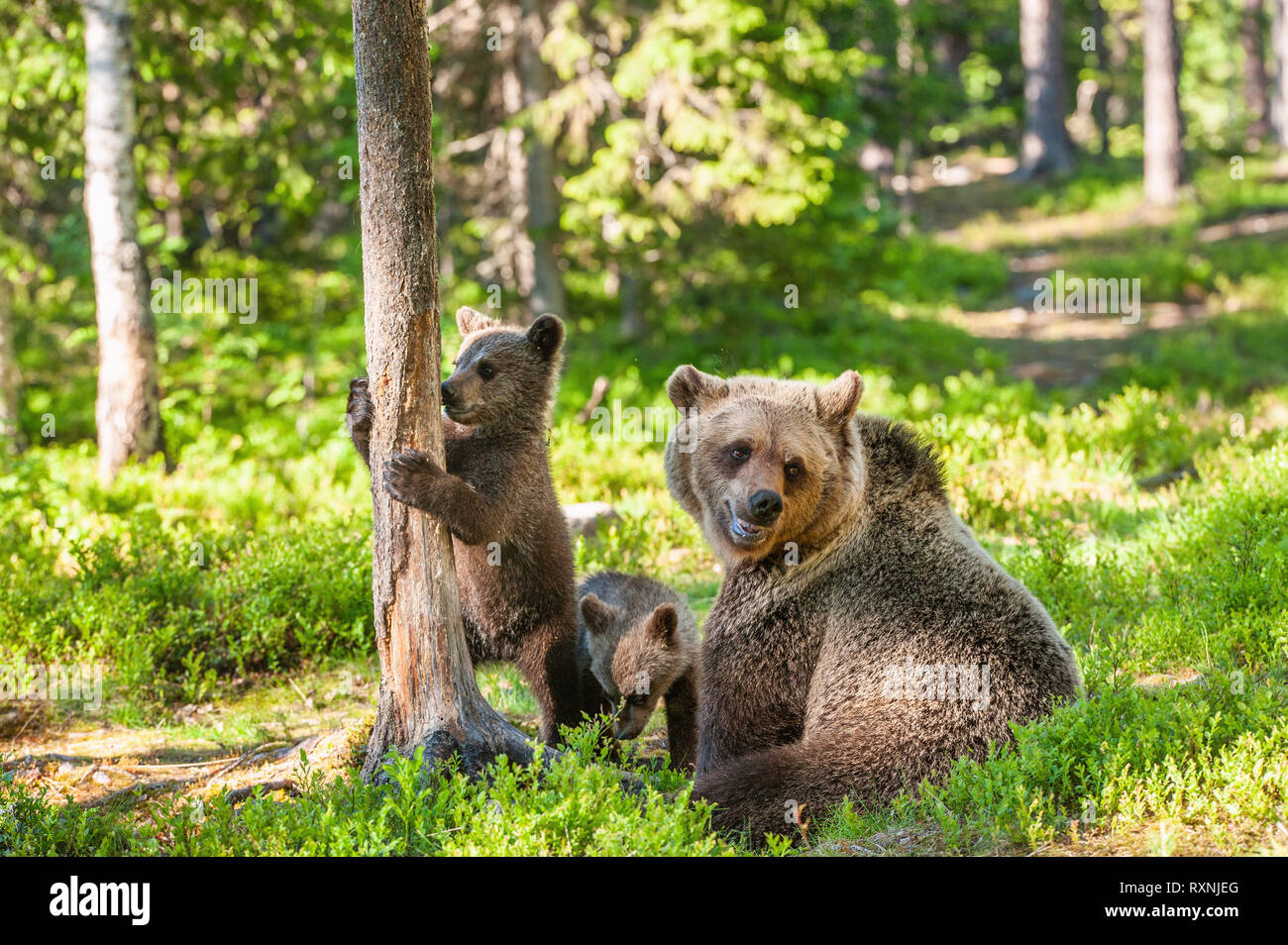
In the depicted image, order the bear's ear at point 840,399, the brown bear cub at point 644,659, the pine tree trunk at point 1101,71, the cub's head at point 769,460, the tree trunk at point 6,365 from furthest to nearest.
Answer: the pine tree trunk at point 1101,71 → the tree trunk at point 6,365 → the brown bear cub at point 644,659 → the bear's ear at point 840,399 → the cub's head at point 769,460

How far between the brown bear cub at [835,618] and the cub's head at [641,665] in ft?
2.80

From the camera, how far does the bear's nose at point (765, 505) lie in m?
5.09

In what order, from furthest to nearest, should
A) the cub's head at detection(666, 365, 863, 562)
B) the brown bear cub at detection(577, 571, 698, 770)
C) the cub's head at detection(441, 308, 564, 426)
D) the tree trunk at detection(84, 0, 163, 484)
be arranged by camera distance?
the tree trunk at detection(84, 0, 163, 484) → the brown bear cub at detection(577, 571, 698, 770) → the cub's head at detection(441, 308, 564, 426) → the cub's head at detection(666, 365, 863, 562)

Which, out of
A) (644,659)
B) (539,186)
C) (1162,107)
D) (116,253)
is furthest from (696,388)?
(1162,107)

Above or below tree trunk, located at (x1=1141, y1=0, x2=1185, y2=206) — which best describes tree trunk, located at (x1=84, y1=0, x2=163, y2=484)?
below

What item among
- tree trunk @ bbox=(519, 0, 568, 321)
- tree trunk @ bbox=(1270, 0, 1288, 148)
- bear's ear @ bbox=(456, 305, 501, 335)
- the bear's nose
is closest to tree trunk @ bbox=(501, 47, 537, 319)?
tree trunk @ bbox=(519, 0, 568, 321)

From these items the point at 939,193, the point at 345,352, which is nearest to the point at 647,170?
the point at 345,352

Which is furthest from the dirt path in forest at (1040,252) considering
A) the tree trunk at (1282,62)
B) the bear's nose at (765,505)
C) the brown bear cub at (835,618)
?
the bear's nose at (765,505)

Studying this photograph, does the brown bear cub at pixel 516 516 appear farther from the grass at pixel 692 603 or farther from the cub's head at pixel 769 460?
the cub's head at pixel 769 460

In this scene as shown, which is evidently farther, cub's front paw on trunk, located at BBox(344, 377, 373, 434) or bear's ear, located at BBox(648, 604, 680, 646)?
bear's ear, located at BBox(648, 604, 680, 646)

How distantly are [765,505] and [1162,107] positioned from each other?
90.1 feet

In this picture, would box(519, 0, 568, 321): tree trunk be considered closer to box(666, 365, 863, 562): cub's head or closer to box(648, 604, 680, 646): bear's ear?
box(648, 604, 680, 646): bear's ear

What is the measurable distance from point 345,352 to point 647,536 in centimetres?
709

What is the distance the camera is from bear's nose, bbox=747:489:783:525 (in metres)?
5.09
